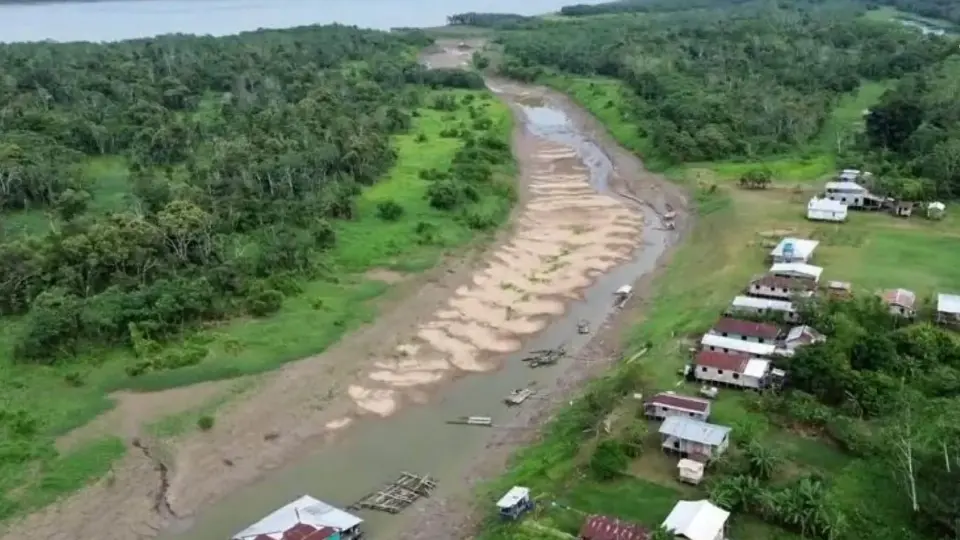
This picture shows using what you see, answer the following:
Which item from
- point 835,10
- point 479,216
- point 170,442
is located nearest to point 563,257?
point 479,216

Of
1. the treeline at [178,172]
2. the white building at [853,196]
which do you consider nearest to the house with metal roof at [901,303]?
the white building at [853,196]

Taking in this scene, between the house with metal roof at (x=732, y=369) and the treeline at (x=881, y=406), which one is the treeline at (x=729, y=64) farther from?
the house with metal roof at (x=732, y=369)

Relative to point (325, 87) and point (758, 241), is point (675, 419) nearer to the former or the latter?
point (758, 241)

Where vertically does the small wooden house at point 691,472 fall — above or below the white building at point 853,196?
below

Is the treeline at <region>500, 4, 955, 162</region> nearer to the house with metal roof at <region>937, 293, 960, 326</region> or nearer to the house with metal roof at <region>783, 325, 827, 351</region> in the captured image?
the house with metal roof at <region>937, 293, 960, 326</region>

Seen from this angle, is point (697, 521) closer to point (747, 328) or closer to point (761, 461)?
point (761, 461)

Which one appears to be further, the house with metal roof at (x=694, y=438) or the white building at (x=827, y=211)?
the white building at (x=827, y=211)

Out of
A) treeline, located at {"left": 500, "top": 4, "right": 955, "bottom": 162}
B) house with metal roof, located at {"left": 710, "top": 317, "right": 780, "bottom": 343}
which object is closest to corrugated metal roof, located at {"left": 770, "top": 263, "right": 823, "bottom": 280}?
house with metal roof, located at {"left": 710, "top": 317, "right": 780, "bottom": 343}

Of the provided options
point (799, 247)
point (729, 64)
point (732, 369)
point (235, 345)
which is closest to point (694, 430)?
point (732, 369)
